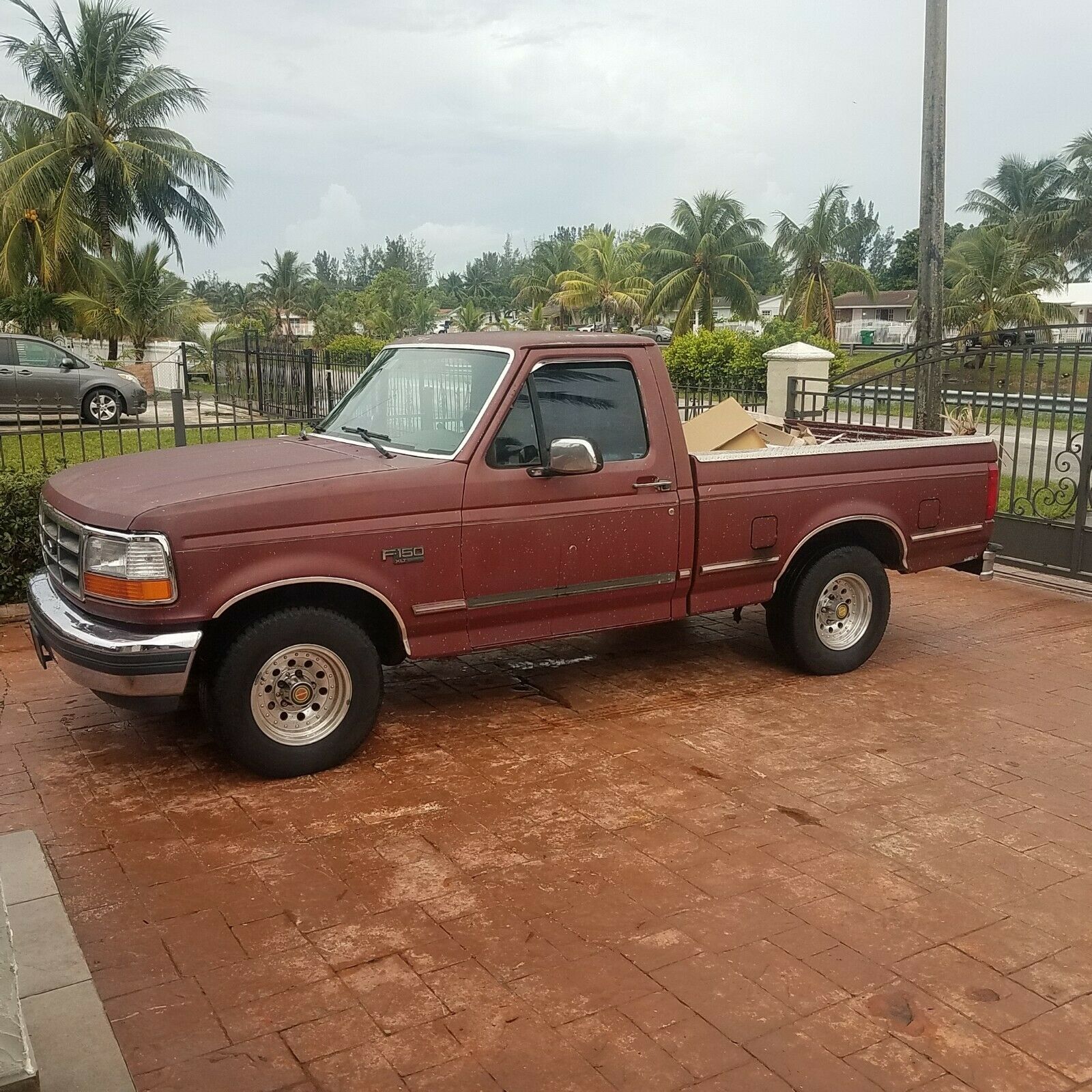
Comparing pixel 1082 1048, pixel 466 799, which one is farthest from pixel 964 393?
pixel 1082 1048

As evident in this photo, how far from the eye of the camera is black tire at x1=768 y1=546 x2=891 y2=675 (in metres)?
6.87

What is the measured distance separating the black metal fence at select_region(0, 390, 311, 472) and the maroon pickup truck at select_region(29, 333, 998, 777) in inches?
130

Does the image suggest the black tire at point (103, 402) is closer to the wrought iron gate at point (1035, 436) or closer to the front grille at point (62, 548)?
the wrought iron gate at point (1035, 436)

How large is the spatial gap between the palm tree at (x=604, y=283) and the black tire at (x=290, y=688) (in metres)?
49.7

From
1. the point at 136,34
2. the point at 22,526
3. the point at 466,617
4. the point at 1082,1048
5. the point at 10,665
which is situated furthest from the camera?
the point at 136,34

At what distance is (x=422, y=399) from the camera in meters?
6.12

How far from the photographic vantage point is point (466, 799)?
204 inches

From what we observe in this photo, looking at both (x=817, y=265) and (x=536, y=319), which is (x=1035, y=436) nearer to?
(x=817, y=265)

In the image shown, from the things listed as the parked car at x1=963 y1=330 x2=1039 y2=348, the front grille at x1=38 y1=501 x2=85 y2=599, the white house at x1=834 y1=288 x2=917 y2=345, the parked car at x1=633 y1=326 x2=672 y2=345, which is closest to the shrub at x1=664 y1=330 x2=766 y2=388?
the parked car at x1=963 y1=330 x2=1039 y2=348

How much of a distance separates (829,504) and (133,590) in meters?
3.98

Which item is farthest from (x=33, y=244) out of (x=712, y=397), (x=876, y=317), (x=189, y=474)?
(x=876, y=317)

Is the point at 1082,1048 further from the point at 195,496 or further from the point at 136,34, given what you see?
the point at 136,34

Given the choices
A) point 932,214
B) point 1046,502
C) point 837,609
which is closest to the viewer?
point 837,609

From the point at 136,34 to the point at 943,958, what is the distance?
128ft
